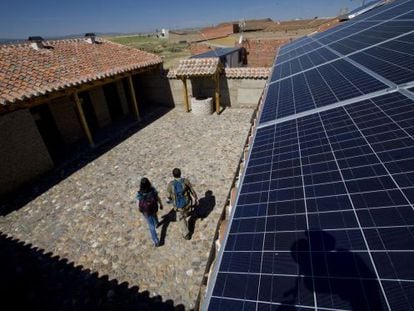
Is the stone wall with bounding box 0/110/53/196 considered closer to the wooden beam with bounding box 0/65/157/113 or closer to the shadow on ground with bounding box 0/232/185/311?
the wooden beam with bounding box 0/65/157/113

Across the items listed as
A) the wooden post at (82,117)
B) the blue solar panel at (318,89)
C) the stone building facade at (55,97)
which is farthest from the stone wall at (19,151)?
the blue solar panel at (318,89)

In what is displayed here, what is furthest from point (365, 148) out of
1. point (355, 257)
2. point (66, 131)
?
point (66, 131)

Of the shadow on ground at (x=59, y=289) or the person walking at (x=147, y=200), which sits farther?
the person walking at (x=147, y=200)

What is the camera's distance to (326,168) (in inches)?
105

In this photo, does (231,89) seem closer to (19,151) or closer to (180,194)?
(180,194)

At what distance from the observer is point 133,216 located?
23.2ft

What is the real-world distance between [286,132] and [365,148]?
1477 millimetres

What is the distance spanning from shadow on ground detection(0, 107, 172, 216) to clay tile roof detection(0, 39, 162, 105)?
3.15 meters

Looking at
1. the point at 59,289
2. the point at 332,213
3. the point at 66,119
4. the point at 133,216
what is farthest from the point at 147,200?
the point at 66,119

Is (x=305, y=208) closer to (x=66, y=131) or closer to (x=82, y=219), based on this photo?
(x=82, y=219)

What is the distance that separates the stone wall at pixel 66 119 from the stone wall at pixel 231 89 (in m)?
6.78

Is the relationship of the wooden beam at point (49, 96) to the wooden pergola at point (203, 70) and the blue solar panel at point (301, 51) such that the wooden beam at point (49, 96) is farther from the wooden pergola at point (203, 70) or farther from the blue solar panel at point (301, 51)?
the blue solar panel at point (301, 51)

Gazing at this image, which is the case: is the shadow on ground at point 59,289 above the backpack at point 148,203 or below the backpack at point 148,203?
below

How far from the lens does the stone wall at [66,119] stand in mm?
11250
